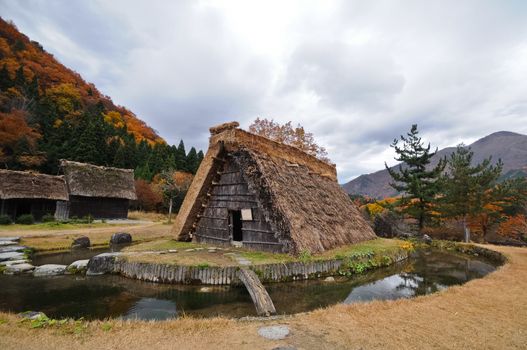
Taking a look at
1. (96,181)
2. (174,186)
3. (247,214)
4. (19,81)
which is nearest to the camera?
(247,214)

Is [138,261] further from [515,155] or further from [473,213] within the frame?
[515,155]

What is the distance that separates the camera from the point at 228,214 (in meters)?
13.0

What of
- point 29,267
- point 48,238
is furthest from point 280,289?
point 48,238

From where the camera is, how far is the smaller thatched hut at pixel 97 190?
2575 cm

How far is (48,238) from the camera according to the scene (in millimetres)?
15805

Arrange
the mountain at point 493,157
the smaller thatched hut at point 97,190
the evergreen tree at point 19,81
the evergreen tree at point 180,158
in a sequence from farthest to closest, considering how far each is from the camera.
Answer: the mountain at point 493,157 → the evergreen tree at point 180,158 → the evergreen tree at point 19,81 → the smaller thatched hut at point 97,190

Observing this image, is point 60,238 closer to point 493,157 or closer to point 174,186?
point 174,186

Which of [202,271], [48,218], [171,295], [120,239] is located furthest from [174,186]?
[171,295]

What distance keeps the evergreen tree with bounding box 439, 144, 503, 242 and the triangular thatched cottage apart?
1022cm

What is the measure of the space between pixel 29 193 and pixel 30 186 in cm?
77

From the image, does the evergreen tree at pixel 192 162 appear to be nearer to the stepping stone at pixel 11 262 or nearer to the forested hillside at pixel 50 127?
the forested hillside at pixel 50 127

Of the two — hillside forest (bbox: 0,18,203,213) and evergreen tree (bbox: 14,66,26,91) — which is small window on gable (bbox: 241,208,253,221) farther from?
evergreen tree (bbox: 14,66,26,91)

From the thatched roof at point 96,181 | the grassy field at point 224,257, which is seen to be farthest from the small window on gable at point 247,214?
the thatched roof at point 96,181

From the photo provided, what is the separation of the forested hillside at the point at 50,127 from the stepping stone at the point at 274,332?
3629 cm
